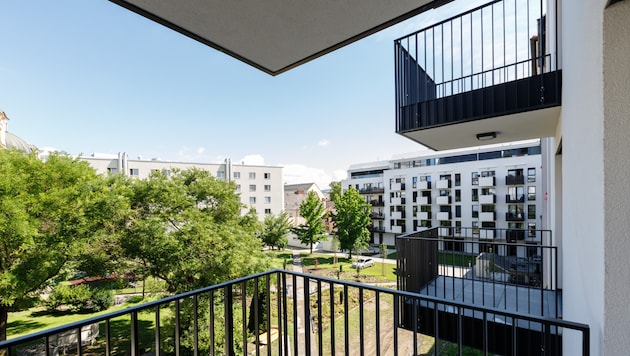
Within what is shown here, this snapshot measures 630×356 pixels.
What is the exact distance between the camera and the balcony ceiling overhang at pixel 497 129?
103 inches

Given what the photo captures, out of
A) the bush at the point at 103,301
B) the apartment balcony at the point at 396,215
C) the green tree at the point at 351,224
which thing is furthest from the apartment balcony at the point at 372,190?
the bush at the point at 103,301

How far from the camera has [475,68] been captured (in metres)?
3.04

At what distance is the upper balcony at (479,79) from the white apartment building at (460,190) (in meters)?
15.7

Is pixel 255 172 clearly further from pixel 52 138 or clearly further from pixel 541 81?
pixel 541 81

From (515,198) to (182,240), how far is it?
19.2 meters

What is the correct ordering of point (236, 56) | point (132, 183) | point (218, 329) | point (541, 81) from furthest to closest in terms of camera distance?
point (132, 183), point (218, 329), point (541, 81), point (236, 56)

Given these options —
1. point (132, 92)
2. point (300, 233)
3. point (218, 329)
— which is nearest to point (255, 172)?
point (300, 233)

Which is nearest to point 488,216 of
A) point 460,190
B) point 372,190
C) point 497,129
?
point 460,190

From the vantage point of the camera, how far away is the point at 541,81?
7.83 feet

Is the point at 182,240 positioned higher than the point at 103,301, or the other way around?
Result: the point at 182,240

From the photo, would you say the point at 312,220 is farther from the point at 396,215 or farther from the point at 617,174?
the point at 617,174

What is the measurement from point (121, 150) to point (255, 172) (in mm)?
11331

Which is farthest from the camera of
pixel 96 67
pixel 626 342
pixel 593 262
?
pixel 96 67

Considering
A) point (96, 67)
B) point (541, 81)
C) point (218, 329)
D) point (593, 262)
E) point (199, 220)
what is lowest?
point (218, 329)
